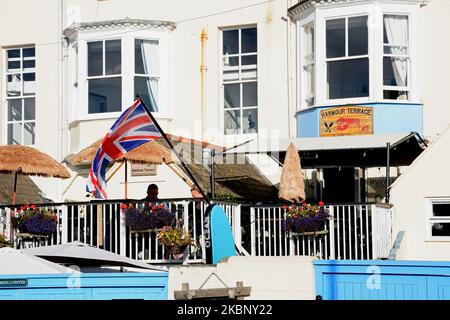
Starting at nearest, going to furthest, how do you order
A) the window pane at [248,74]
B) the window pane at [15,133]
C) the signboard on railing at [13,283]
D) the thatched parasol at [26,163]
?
1. the signboard on railing at [13,283]
2. the thatched parasol at [26,163]
3. the window pane at [248,74]
4. the window pane at [15,133]

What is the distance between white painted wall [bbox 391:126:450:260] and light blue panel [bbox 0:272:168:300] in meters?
7.25

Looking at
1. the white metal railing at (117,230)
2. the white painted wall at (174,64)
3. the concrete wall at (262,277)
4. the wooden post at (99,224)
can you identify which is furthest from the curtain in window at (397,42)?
the concrete wall at (262,277)

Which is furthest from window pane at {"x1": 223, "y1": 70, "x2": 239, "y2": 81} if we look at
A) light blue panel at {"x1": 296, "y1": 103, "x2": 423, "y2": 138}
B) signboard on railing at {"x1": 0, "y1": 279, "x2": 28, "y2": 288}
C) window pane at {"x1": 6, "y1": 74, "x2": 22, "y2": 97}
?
signboard on railing at {"x1": 0, "y1": 279, "x2": 28, "y2": 288}

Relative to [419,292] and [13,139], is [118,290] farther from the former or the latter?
[13,139]

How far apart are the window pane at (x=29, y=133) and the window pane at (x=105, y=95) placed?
1.98 m

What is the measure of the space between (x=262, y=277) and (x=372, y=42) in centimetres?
967

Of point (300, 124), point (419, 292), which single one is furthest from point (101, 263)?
point (300, 124)

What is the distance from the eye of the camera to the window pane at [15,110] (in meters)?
23.4

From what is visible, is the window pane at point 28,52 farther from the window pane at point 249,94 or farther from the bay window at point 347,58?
the bay window at point 347,58

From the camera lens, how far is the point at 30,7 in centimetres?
2319

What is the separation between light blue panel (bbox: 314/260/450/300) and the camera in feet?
33.2

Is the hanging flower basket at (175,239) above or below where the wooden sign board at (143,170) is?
below

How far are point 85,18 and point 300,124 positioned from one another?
6260mm

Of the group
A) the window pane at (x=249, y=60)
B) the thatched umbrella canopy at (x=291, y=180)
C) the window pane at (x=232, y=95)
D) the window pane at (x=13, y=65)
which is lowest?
the thatched umbrella canopy at (x=291, y=180)
